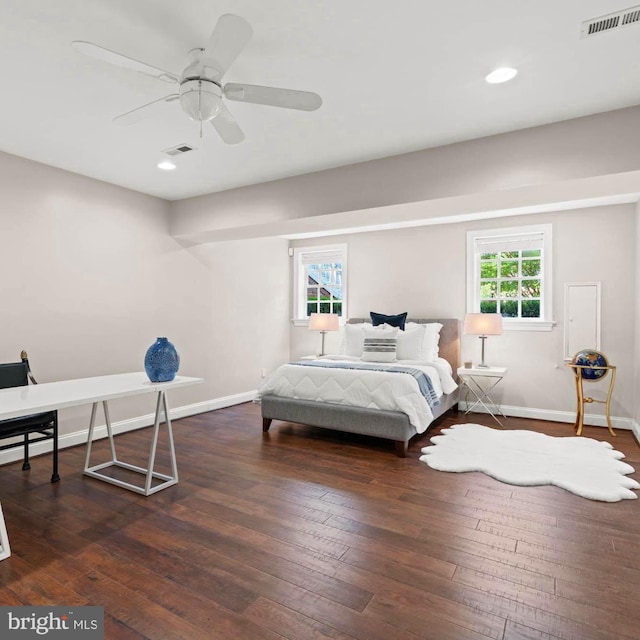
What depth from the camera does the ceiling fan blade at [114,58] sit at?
1610mm

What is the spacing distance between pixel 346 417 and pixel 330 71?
286 cm

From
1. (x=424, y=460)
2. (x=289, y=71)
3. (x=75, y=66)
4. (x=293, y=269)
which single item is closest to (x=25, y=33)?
(x=75, y=66)

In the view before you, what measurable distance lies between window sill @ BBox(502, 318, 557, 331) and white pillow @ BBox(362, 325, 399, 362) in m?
1.42

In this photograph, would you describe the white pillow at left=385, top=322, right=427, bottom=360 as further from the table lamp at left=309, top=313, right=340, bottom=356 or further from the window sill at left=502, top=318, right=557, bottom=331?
the table lamp at left=309, top=313, right=340, bottom=356

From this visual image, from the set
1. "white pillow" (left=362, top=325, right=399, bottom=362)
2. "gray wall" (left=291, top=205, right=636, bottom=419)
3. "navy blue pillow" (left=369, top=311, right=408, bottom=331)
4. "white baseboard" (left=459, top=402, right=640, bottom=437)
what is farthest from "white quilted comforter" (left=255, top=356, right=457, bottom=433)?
"gray wall" (left=291, top=205, right=636, bottom=419)

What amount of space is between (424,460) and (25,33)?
3.77 metres

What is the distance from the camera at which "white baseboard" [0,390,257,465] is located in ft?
11.6

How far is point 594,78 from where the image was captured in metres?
2.35

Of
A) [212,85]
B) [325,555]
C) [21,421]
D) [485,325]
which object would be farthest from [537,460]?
[21,421]

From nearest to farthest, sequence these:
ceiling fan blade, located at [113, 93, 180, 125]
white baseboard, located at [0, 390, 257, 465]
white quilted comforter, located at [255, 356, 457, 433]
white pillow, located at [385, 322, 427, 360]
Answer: ceiling fan blade, located at [113, 93, 180, 125] < white baseboard, located at [0, 390, 257, 465] < white quilted comforter, located at [255, 356, 457, 433] < white pillow, located at [385, 322, 427, 360]

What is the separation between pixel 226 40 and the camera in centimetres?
169

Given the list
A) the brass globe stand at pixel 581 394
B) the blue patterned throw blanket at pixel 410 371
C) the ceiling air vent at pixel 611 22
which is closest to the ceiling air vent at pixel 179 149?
the blue patterned throw blanket at pixel 410 371

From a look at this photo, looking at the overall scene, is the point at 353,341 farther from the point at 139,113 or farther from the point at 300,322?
the point at 139,113

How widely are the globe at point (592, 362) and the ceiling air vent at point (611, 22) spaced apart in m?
3.36
